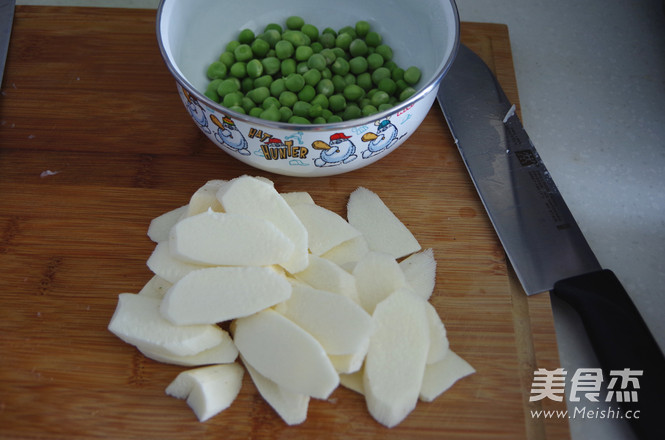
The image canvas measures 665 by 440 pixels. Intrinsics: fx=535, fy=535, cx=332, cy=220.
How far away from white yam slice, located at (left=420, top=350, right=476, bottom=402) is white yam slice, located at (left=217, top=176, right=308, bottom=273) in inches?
14.6

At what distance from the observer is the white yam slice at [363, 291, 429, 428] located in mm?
1118

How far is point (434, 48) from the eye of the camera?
57.1 inches

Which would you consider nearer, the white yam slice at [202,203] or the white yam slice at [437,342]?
the white yam slice at [437,342]

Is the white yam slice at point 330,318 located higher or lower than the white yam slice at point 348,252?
higher

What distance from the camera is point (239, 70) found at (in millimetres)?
1472

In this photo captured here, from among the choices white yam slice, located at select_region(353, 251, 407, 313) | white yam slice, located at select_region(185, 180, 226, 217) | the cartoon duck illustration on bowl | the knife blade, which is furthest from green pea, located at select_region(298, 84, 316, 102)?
the knife blade

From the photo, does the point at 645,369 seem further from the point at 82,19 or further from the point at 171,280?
the point at 82,19

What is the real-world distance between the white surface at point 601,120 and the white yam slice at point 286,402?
0.65 metres

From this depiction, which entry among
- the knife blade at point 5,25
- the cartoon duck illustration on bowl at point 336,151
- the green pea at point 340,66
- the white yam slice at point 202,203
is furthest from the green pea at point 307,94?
the knife blade at point 5,25

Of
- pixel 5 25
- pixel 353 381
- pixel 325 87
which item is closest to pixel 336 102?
pixel 325 87

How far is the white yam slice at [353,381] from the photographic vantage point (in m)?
1.16

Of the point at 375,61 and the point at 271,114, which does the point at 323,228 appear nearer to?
the point at 271,114

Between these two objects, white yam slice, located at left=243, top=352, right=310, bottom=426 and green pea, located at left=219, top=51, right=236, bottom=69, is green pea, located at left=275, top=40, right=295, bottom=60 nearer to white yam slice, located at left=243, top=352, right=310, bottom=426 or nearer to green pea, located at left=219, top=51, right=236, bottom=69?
green pea, located at left=219, top=51, right=236, bottom=69

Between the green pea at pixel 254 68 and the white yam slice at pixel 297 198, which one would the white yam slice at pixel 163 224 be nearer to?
the white yam slice at pixel 297 198
